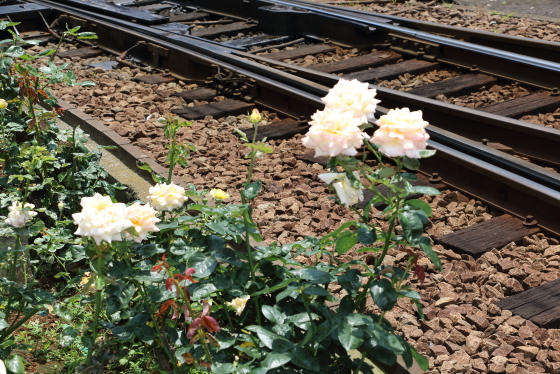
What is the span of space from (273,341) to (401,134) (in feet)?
2.46

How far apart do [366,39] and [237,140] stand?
3.20 m

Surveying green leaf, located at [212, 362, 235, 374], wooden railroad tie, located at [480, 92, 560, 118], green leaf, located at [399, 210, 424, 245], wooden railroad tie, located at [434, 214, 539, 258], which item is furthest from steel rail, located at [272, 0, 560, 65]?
green leaf, located at [212, 362, 235, 374]

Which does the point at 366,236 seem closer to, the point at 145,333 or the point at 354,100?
the point at 354,100

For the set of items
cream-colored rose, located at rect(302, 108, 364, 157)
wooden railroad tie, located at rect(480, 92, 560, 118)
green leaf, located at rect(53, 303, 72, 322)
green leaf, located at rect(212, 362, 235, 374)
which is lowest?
green leaf, located at rect(53, 303, 72, 322)

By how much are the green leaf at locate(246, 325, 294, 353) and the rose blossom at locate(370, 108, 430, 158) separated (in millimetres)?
672

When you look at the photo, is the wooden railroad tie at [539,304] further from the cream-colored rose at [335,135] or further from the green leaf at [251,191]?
the cream-colored rose at [335,135]

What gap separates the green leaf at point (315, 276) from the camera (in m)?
2.15

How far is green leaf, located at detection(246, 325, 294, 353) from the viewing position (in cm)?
209

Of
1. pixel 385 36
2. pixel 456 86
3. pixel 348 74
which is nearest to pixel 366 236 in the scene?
pixel 456 86

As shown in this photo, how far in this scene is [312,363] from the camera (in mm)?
2051

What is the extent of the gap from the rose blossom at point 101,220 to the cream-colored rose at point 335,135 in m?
0.61

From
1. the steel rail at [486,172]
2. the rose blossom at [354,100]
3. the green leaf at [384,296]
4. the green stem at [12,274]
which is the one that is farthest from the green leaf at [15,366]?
the steel rail at [486,172]

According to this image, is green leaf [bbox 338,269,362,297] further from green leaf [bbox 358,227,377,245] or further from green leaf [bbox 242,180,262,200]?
green leaf [bbox 242,180,262,200]

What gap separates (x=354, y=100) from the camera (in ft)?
6.47
